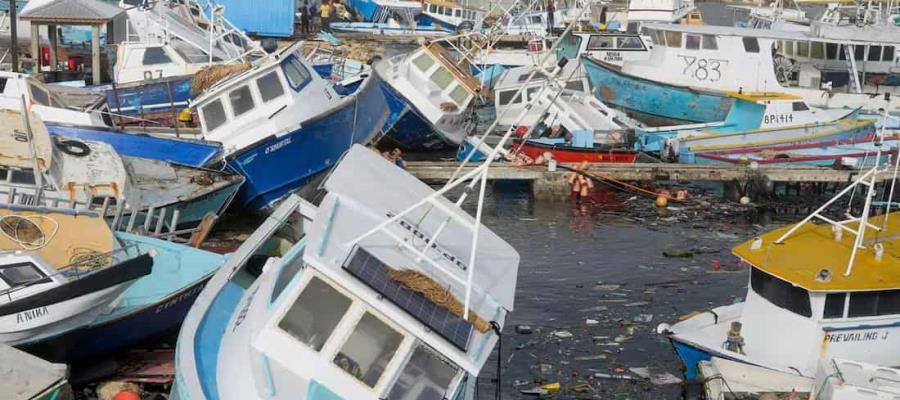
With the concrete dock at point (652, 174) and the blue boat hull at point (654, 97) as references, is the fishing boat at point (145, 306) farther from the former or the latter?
the blue boat hull at point (654, 97)

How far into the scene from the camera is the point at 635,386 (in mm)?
15938

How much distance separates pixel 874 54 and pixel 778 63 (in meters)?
2.85

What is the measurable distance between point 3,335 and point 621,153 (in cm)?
1837

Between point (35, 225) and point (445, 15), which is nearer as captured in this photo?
point (35, 225)

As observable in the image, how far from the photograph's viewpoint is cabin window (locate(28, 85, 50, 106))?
75.8 feet

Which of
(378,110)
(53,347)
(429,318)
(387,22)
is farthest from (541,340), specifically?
(387,22)

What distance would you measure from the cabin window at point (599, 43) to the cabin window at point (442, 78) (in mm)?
8987

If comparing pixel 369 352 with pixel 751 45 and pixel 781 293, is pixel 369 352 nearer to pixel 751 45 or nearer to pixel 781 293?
pixel 781 293

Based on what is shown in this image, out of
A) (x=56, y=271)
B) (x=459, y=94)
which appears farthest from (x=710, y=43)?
(x=56, y=271)

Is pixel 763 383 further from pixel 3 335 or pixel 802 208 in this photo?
pixel 802 208

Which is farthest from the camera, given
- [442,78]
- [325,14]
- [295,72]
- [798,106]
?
[325,14]

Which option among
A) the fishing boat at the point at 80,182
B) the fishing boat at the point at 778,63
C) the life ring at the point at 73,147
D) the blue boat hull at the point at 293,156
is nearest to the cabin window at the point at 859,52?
the fishing boat at the point at 778,63

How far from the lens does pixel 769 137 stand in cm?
2989

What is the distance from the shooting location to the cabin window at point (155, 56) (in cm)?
2953
